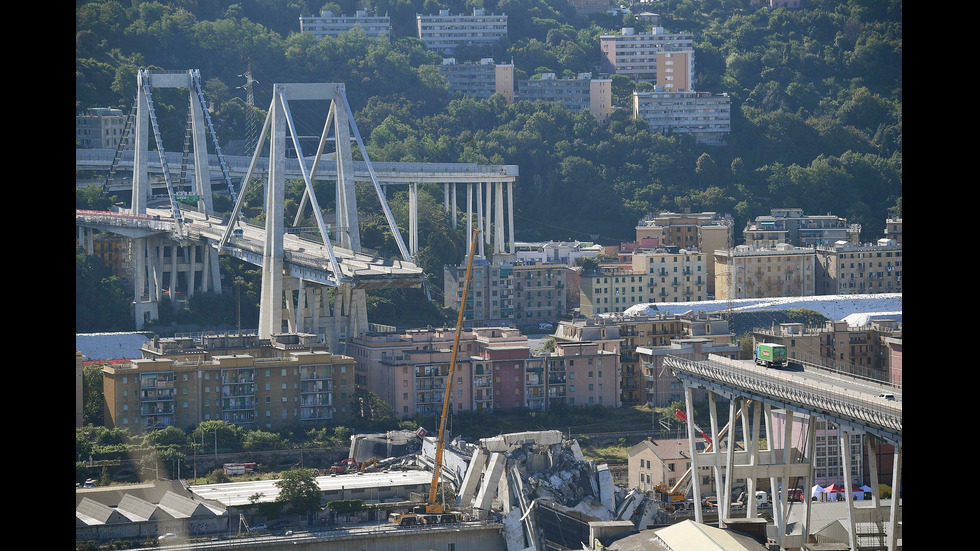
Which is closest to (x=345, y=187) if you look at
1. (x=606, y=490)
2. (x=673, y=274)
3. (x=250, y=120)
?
(x=673, y=274)

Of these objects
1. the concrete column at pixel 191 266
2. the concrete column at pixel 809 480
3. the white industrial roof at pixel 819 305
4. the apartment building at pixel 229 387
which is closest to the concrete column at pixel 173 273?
the concrete column at pixel 191 266

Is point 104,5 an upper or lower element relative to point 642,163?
upper

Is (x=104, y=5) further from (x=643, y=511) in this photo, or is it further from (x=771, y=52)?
(x=643, y=511)

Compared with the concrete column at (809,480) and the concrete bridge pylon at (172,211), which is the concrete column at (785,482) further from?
the concrete bridge pylon at (172,211)

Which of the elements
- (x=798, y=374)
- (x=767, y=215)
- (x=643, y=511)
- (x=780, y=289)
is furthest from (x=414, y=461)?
(x=767, y=215)

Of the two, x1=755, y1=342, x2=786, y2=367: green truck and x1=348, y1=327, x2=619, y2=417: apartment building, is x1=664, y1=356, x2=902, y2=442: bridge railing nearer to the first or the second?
x1=755, y1=342, x2=786, y2=367: green truck

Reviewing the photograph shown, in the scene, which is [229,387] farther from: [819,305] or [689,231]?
[689,231]
